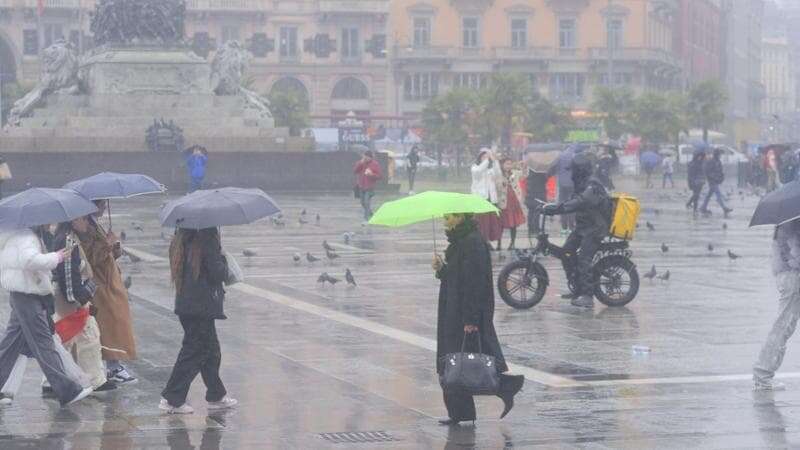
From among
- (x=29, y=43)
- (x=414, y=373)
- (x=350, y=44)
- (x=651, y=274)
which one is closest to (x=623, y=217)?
(x=651, y=274)

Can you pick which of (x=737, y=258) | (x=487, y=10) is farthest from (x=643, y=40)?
(x=737, y=258)

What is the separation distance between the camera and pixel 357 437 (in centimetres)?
1041

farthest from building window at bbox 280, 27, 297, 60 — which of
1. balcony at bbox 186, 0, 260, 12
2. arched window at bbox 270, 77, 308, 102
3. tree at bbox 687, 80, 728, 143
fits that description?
tree at bbox 687, 80, 728, 143

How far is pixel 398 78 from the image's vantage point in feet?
309

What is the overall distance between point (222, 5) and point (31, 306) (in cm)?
7851

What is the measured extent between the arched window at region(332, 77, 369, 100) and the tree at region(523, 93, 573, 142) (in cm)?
1853

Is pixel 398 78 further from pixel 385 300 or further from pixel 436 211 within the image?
pixel 436 211

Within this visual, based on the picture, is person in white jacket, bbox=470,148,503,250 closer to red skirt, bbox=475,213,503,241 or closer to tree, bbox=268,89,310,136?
red skirt, bbox=475,213,503,241

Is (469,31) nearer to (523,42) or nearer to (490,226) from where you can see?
(523,42)

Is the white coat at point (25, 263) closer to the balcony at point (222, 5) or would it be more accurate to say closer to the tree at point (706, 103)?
the tree at point (706, 103)

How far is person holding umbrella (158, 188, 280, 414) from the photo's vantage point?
1095cm

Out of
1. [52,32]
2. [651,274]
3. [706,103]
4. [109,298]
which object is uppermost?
[52,32]

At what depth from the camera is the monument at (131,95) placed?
4591 cm

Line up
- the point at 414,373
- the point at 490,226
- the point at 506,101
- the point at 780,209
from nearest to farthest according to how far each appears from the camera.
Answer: the point at 780,209
the point at 414,373
the point at 490,226
the point at 506,101
